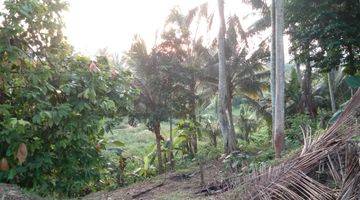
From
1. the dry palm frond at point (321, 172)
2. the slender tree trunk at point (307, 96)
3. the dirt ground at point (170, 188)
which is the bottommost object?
the dirt ground at point (170, 188)

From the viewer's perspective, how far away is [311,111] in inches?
703

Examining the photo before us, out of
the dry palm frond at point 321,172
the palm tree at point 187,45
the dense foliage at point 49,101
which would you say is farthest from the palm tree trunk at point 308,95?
the dense foliage at point 49,101

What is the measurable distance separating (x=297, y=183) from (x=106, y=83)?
9.79ft

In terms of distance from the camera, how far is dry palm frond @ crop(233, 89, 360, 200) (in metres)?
4.38

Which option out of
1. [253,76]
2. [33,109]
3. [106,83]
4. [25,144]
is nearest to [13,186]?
[25,144]

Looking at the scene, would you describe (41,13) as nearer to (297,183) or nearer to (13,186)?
(13,186)

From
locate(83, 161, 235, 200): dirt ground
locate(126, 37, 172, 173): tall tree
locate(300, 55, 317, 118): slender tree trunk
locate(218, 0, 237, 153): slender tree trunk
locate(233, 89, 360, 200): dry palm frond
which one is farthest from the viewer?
locate(300, 55, 317, 118): slender tree trunk

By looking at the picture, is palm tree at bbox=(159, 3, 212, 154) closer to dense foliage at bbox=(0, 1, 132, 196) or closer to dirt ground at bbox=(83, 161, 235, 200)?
dirt ground at bbox=(83, 161, 235, 200)

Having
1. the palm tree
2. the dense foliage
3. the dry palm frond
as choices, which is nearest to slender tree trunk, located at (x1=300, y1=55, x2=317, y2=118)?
the palm tree

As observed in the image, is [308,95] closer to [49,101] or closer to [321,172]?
[321,172]

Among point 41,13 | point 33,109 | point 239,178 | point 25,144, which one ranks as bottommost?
point 239,178

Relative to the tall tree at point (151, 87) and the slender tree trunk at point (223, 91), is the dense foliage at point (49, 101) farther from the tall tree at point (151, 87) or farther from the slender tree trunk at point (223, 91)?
the tall tree at point (151, 87)

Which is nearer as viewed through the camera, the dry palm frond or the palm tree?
the dry palm frond

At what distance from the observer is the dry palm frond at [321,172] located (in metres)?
4.38
